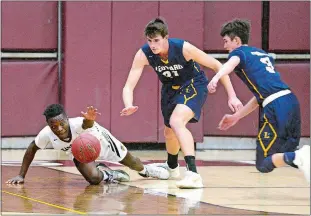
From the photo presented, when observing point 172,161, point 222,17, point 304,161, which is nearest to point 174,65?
point 172,161

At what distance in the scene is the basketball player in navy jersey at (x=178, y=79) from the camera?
7.75 metres

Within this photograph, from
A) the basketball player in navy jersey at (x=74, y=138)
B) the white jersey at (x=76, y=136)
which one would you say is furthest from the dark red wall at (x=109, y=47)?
the white jersey at (x=76, y=136)

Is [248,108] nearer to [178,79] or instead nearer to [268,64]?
[268,64]

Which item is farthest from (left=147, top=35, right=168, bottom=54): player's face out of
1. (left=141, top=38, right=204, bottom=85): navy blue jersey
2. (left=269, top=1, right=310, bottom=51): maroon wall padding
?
(left=269, top=1, right=310, bottom=51): maroon wall padding

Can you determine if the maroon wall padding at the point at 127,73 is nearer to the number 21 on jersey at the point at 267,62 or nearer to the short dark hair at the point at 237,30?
the short dark hair at the point at 237,30

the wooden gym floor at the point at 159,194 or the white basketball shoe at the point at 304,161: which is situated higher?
the white basketball shoe at the point at 304,161

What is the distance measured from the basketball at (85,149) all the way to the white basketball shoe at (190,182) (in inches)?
31.3

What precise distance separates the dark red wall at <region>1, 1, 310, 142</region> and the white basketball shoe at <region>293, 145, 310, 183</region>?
5587 mm

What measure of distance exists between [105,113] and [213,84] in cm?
523

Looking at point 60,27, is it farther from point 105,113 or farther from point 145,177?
point 145,177

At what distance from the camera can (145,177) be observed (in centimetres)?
849

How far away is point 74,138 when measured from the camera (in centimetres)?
778

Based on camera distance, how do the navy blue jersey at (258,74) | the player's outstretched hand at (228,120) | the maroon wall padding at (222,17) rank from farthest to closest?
the maroon wall padding at (222,17) < the player's outstretched hand at (228,120) < the navy blue jersey at (258,74)

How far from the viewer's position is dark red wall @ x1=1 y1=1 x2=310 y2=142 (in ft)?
38.2
